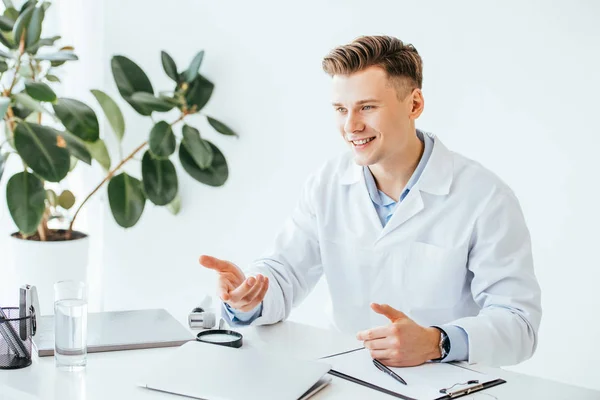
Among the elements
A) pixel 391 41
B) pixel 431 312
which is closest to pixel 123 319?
pixel 431 312

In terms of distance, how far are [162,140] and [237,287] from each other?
1.74 metres

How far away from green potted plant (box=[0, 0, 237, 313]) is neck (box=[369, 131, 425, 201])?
1.44 metres

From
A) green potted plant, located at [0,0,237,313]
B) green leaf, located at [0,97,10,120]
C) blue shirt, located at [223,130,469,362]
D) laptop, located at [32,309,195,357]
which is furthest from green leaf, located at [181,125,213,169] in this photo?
laptop, located at [32,309,195,357]

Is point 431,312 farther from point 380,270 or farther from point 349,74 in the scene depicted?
point 349,74

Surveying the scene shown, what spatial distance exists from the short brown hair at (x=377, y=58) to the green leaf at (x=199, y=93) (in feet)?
5.29

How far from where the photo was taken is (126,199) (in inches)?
134

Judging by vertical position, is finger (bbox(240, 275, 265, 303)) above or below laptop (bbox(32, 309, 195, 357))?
above

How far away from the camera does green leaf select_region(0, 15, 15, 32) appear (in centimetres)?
315

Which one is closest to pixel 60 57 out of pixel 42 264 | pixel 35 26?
pixel 35 26

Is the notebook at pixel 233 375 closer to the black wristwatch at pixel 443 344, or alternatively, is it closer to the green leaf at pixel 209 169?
the black wristwatch at pixel 443 344

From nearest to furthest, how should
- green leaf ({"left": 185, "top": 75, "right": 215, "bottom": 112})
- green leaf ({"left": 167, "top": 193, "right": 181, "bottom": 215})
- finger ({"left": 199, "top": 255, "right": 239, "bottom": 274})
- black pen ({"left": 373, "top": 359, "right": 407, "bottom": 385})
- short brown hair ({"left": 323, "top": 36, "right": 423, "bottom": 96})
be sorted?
black pen ({"left": 373, "top": 359, "right": 407, "bottom": 385}) < finger ({"left": 199, "top": 255, "right": 239, "bottom": 274}) < short brown hair ({"left": 323, "top": 36, "right": 423, "bottom": 96}) < green leaf ({"left": 185, "top": 75, "right": 215, "bottom": 112}) < green leaf ({"left": 167, "top": 193, "right": 181, "bottom": 215})

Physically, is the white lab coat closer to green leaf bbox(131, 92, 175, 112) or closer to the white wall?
the white wall

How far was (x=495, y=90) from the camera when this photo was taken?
2.64m

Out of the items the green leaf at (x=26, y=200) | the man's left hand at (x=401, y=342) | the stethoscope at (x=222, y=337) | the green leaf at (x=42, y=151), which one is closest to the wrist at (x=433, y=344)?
the man's left hand at (x=401, y=342)
